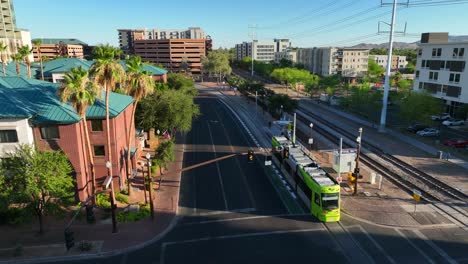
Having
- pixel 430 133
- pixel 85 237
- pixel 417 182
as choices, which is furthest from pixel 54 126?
pixel 430 133

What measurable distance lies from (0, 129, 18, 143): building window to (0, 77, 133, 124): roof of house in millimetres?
1685

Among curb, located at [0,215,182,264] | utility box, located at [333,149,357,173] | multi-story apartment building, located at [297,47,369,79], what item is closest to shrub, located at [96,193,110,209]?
curb, located at [0,215,182,264]

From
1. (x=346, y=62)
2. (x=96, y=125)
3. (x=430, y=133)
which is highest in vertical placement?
(x=346, y=62)

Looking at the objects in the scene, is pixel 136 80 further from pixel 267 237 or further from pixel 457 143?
pixel 457 143

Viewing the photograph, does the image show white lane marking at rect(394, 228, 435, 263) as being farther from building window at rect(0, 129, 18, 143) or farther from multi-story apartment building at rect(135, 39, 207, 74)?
multi-story apartment building at rect(135, 39, 207, 74)

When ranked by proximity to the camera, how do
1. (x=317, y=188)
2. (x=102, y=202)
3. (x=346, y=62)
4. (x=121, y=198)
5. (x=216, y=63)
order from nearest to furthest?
(x=317, y=188) → (x=102, y=202) → (x=121, y=198) → (x=346, y=62) → (x=216, y=63)

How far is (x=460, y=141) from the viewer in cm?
5053

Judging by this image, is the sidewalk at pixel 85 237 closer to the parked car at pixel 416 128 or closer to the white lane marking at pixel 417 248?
the white lane marking at pixel 417 248

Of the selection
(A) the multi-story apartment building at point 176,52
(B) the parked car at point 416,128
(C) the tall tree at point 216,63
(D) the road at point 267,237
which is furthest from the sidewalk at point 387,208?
(A) the multi-story apartment building at point 176,52

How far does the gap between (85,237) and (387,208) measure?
28.0 meters

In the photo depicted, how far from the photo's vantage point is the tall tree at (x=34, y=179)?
2502cm

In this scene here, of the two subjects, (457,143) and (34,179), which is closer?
(34,179)

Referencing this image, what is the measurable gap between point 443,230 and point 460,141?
30.7 meters

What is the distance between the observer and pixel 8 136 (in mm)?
28141
